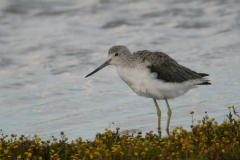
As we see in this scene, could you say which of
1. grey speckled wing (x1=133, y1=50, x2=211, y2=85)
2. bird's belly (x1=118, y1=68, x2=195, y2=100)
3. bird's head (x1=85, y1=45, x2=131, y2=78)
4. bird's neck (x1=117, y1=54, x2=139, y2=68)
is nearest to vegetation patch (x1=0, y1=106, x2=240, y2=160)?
bird's belly (x1=118, y1=68, x2=195, y2=100)

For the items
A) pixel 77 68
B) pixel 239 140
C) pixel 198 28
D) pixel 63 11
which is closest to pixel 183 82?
pixel 239 140

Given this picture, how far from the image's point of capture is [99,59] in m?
13.9

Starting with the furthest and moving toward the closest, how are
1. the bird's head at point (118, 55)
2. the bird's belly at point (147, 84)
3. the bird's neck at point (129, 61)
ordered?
the bird's head at point (118, 55) < the bird's neck at point (129, 61) < the bird's belly at point (147, 84)

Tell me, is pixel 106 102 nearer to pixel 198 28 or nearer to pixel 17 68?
pixel 17 68

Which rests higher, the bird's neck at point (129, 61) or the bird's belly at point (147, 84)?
the bird's neck at point (129, 61)

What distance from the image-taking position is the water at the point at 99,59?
9602 mm

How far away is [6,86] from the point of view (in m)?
11.7

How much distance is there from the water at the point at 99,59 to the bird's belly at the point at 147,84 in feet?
2.95

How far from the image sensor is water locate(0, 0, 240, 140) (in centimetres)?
960

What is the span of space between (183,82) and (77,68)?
213 inches

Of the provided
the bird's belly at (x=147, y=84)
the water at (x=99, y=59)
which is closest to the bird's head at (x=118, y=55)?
the bird's belly at (x=147, y=84)

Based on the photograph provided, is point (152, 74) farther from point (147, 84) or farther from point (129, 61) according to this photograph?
point (129, 61)

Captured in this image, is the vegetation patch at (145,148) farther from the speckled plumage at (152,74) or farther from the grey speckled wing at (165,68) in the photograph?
the grey speckled wing at (165,68)

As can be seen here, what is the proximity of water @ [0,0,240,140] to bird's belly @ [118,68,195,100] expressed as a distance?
0.90 metres
